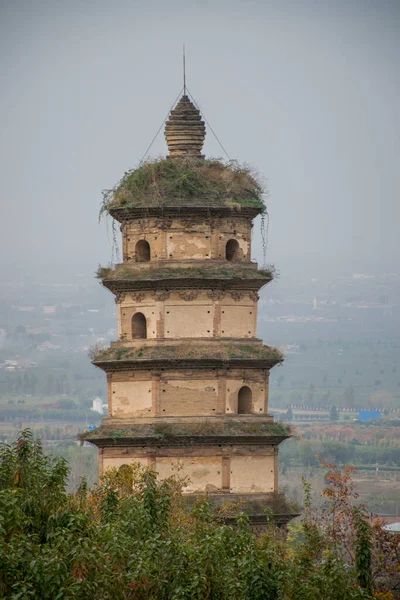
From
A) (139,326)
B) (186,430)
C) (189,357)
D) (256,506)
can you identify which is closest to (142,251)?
(139,326)

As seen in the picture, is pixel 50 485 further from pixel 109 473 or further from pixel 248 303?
pixel 248 303

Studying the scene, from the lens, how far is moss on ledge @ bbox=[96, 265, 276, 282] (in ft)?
186

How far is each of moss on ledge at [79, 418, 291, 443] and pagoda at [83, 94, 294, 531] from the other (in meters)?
0.02

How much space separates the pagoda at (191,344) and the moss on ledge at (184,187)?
1.4 inches

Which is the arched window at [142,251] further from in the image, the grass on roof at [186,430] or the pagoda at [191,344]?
the grass on roof at [186,430]

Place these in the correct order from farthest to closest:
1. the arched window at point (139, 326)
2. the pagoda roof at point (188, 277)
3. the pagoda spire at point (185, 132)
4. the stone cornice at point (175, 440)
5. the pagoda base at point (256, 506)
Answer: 1. the pagoda spire at point (185, 132)
2. the arched window at point (139, 326)
3. the pagoda roof at point (188, 277)
4. the stone cornice at point (175, 440)
5. the pagoda base at point (256, 506)

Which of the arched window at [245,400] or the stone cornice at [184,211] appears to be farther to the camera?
the stone cornice at [184,211]

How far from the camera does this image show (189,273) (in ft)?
186

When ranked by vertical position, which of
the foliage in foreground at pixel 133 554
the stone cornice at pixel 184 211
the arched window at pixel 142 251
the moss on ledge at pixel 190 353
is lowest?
the foliage in foreground at pixel 133 554

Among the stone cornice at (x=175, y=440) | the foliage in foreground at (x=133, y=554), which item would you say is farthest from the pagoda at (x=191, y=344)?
the foliage in foreground at (x=133, y=554)

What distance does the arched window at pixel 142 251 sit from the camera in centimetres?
5750

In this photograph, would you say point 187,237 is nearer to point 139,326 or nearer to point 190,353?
point 139,326

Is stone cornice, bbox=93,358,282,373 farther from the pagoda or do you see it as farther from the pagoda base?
the pagoda base

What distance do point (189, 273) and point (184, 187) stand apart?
2.24 m
